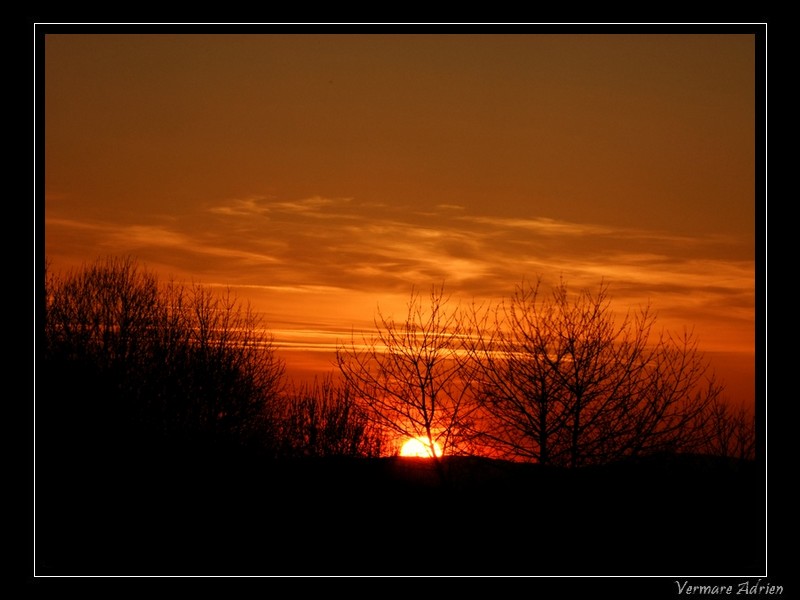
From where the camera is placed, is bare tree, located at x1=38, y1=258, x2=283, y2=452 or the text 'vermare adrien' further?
bare tree, located at x1=38, y1=258, x2=283, y2=452

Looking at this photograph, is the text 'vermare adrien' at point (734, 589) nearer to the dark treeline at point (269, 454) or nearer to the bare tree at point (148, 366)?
the dark treeline at point (269, 454)

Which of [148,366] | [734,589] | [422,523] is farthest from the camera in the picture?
[148,366]

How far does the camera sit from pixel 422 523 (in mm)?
18312

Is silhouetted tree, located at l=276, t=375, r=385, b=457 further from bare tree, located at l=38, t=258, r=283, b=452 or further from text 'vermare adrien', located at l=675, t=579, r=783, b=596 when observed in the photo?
text 'vermare adrien', located at l=675, t=579, r=783, b=596

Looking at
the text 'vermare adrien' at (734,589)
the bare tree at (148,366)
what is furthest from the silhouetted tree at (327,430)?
the text 'vermare adrien' at (734,589)

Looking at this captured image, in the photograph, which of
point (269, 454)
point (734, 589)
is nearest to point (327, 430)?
point (269, 454)

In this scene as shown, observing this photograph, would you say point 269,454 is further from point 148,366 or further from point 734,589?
point 734,589

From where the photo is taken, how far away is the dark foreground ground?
15719mm

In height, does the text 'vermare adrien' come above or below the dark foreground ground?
above

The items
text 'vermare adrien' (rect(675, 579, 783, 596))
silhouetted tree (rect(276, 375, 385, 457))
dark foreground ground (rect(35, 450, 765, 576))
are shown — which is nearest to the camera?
text 'vermare adrien' (rect(675, 579, 783, 596))

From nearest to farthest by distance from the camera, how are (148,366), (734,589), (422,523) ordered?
(734,589) → (422,523) → (148,366)

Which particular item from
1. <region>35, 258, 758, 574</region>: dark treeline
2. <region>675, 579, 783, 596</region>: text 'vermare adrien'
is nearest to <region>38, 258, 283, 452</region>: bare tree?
<region>35, 258, 758, 574</region>: dark treeline

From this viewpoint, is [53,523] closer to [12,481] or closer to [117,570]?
[117,570]

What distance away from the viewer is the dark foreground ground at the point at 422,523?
51.6 feet
